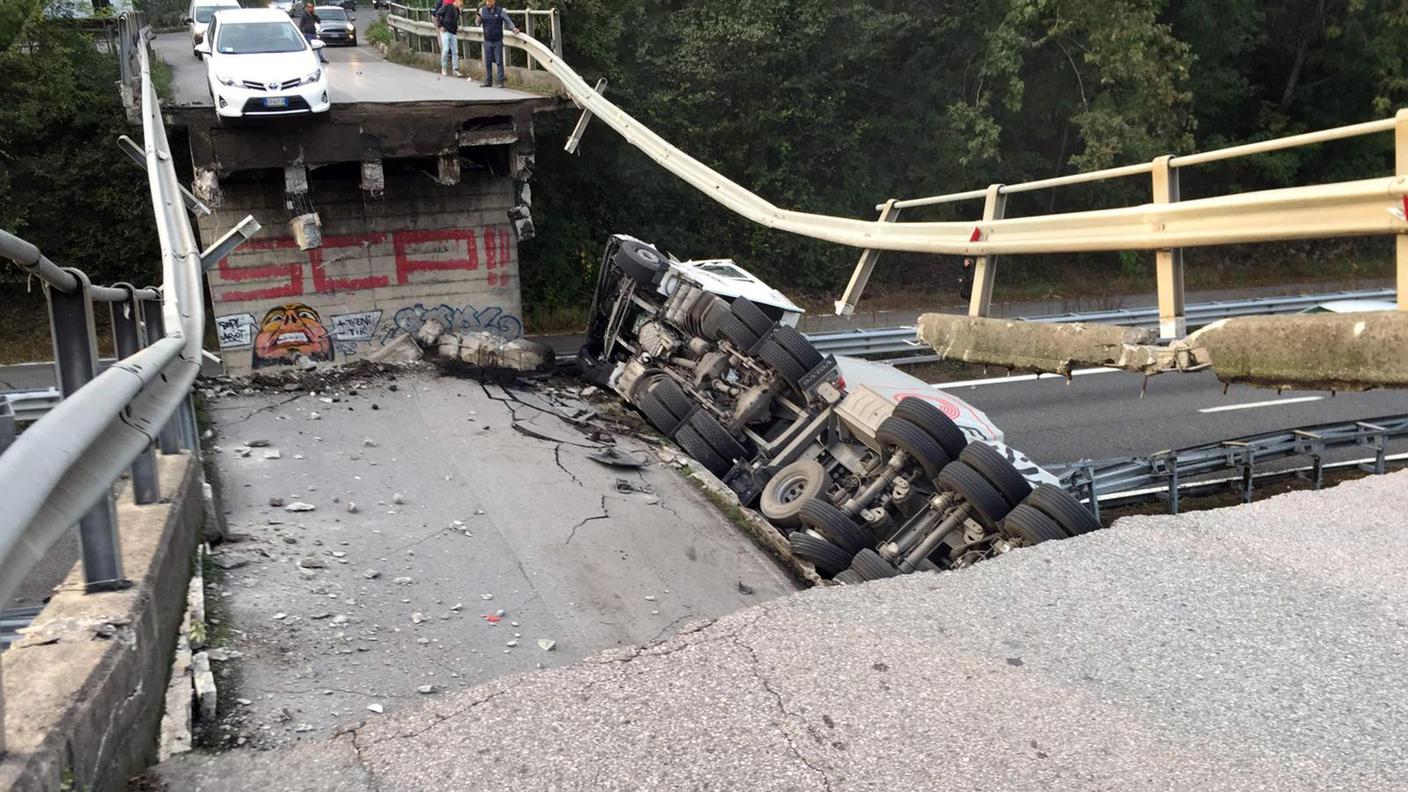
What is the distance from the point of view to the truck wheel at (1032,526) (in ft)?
23.5

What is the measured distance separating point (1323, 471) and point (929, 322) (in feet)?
34.2

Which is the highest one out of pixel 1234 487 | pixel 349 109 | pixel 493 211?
pixel 349 109

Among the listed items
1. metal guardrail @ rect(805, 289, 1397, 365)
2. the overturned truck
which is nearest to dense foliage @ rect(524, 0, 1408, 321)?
metal guardrail @ rect(805, 289, 1397, 365)

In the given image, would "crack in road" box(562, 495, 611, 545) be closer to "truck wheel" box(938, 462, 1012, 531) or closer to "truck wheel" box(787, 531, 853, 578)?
"truck wheel" box(787, 531, 853, 578)

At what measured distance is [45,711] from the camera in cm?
295

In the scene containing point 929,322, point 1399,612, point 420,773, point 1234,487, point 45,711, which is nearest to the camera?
point 45,711

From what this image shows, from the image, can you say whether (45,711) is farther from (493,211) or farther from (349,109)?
(493,211)

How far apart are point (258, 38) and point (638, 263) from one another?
8.96 metres

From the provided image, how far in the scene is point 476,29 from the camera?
2352 cm

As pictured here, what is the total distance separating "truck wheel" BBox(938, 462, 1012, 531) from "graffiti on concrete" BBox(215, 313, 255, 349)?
49.2 feet

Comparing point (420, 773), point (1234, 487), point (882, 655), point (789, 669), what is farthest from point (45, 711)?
point (1234, 487)

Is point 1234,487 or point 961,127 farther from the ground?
point 961,127

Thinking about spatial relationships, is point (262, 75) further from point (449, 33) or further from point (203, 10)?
point (203, 10)

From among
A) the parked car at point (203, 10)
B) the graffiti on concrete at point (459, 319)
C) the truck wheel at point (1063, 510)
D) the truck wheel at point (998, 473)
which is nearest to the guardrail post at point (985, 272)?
the truck wheel at point (1063, 510)
